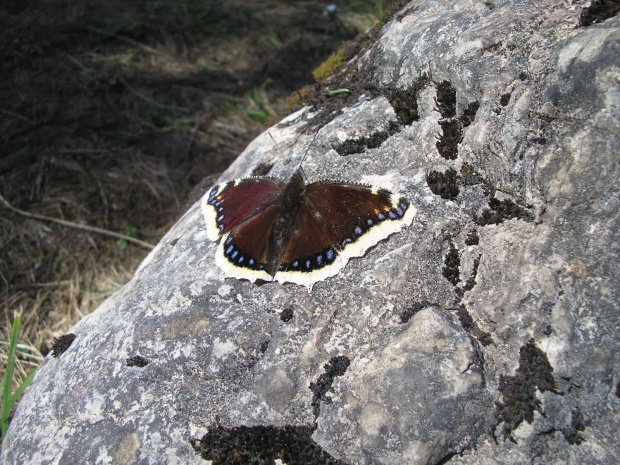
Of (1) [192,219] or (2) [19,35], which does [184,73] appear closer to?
(2) [19,35]

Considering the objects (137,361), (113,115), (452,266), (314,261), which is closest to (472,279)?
(452,266)

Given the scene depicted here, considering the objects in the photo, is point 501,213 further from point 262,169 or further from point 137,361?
point 137,361

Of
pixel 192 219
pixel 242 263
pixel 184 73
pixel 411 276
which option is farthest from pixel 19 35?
pixel 411 276

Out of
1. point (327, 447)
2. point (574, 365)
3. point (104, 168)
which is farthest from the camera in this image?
point (104, 168)

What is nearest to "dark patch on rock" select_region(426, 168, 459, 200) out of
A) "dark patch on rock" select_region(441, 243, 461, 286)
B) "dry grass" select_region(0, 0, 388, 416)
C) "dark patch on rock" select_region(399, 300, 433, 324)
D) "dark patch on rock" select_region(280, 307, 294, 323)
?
"dark patch on rock" select_region(441, 243, 461, 286)

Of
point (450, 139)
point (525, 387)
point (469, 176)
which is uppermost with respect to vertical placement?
point (450, 139)
